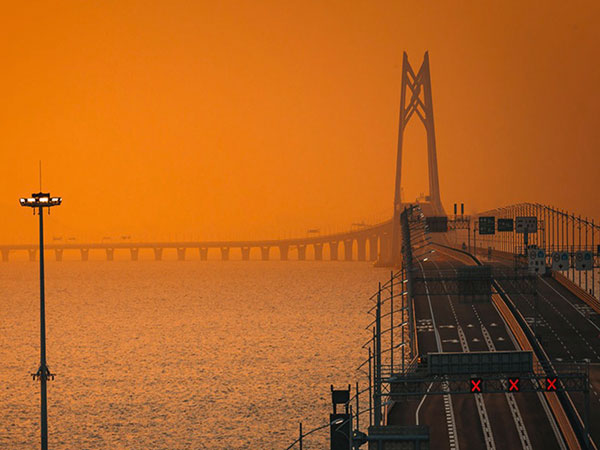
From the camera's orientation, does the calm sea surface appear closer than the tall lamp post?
No

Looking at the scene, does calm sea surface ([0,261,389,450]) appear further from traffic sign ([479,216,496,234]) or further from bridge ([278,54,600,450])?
traffic sign ([479,216,496,234])

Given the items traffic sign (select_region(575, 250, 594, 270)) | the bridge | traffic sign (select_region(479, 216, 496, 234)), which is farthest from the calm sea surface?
traffic sign (select_region(479, 216, 496, 234))

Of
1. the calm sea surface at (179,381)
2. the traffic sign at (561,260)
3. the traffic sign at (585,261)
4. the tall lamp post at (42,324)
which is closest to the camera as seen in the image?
the tall lamp post at (42,324)

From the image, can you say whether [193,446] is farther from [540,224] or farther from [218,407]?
[540,224]

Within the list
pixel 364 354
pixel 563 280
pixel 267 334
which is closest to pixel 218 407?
pixel 364 354

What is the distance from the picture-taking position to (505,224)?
586 feet

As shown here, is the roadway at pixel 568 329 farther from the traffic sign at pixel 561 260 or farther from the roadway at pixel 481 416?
the traffic sign at pixel 561 260

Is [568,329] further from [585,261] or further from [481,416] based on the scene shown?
[481,416]

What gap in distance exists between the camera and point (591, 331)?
323 ft

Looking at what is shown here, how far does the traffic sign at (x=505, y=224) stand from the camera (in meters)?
176

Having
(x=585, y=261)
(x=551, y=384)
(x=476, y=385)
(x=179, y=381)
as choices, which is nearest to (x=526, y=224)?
(x=585, y=261)

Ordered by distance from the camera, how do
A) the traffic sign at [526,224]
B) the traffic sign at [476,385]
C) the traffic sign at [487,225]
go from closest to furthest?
the traffic sign at [476,385], the traffic sign at [526,224], the traffic sign at [487,225]

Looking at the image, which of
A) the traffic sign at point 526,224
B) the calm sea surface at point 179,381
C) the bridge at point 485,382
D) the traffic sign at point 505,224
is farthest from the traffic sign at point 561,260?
the traffic sign at point 505,224

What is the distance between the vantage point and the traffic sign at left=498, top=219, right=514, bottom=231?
176 metres
